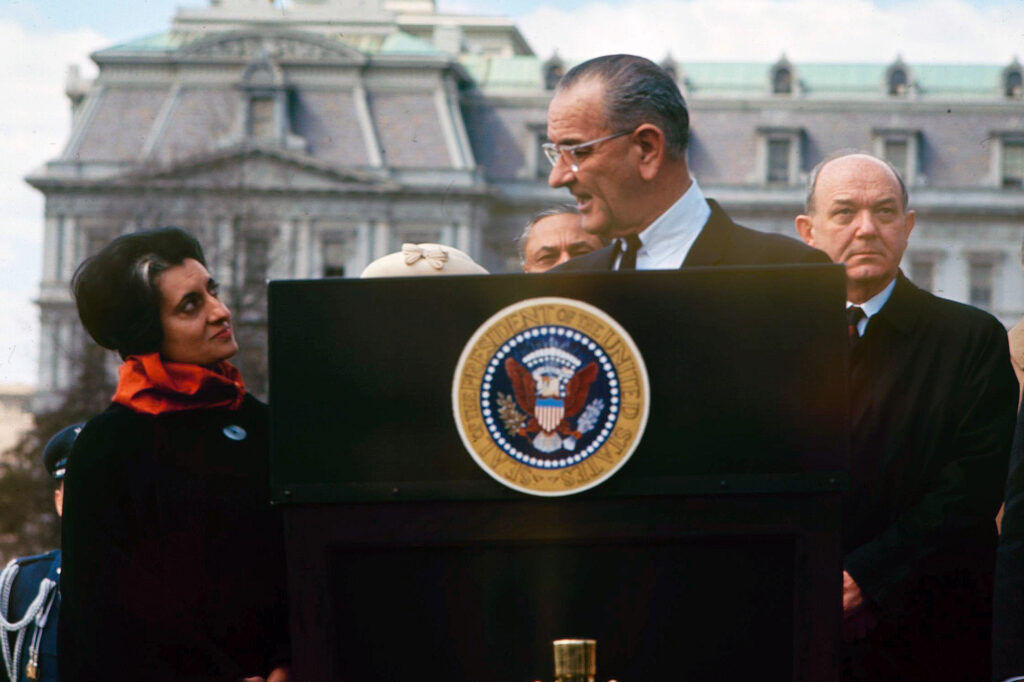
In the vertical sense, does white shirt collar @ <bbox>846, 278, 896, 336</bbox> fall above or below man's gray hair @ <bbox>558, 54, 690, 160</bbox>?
below

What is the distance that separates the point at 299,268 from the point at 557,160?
1696 inches

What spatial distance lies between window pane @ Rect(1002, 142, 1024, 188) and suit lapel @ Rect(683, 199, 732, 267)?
47297 millimetres

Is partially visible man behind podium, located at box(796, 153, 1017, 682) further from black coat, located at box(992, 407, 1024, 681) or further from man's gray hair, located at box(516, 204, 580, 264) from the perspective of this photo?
man's gray hair, located at box(516, 204, 580, 264)

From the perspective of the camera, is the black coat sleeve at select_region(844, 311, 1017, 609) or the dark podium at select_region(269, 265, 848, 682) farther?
the black coat sleeve at select_region(844, 311, 1017, 609)

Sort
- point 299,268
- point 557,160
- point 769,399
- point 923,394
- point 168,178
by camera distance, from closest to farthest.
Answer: point 769,399 → point 557,160 → point 923,394 → point 168,178 → point 299,268

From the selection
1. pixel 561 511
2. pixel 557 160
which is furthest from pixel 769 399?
pixel 557 160

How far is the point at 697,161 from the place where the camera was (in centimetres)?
4794

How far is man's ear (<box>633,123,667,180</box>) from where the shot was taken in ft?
9.53

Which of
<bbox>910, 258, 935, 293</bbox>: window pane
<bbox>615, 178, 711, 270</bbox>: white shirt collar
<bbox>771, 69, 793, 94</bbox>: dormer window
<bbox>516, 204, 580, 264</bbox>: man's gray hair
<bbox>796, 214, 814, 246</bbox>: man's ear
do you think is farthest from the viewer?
<bbox>771, 69, 793, 94</bbox>: dormer window

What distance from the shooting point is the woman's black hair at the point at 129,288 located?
343 centimetres

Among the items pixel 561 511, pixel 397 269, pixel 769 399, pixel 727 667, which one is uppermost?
pixel 397 269

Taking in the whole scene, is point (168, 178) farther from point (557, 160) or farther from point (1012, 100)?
point (557, 160)

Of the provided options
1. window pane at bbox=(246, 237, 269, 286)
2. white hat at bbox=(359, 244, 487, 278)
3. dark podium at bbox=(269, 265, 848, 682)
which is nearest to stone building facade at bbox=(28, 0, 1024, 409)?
window pane at bbox=(246, 237, 269, 286)

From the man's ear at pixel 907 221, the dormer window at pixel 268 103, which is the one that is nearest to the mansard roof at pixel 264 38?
the dormer window at pixel 268 103
